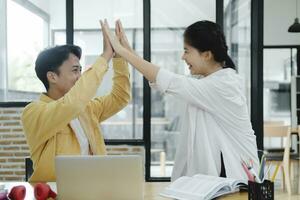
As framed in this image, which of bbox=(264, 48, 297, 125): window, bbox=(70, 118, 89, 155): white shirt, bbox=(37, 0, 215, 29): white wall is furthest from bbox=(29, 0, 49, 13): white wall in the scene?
bbox=(264, 48, 297, 125): window

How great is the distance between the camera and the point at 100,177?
1.29 meters

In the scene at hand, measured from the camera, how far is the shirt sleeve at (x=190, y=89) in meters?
1.78

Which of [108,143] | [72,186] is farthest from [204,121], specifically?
[108,143]

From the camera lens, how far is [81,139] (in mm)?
1985

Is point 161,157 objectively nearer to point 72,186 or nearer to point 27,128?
point 27,128

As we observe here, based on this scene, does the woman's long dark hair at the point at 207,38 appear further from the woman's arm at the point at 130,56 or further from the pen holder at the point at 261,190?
the pen holder at the point at 261,190

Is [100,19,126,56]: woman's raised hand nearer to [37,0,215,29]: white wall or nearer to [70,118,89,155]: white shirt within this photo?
[70,118,89,155]: white shirt

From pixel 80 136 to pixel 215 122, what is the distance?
2.12 feet

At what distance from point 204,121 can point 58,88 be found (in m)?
0.77

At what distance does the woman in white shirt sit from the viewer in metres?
1.78

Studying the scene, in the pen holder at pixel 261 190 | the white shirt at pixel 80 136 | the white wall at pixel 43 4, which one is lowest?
the pen holder at pixel 261 190

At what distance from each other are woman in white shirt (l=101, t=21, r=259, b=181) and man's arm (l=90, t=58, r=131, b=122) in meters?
0.32

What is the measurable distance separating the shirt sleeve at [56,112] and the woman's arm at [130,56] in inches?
7.1

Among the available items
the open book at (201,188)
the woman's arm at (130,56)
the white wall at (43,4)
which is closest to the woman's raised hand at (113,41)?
Result: the woman's arm at (130,56)
